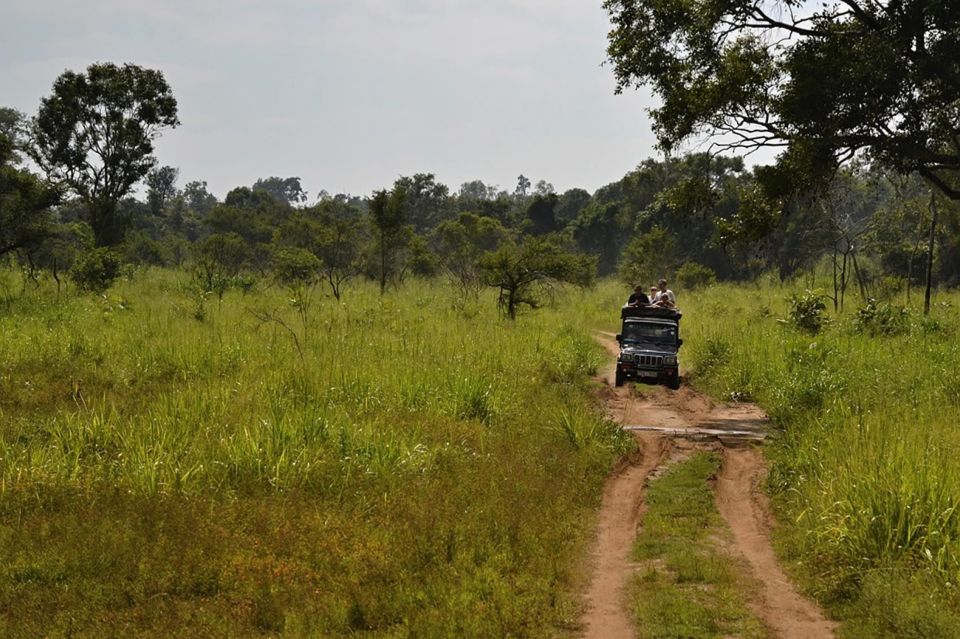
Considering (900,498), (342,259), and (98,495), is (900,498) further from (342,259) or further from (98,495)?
(342,259)

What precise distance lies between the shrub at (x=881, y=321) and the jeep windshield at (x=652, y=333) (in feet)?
17.1

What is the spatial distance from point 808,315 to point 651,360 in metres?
6.62

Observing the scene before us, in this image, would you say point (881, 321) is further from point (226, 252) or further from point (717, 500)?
point (226, 252)

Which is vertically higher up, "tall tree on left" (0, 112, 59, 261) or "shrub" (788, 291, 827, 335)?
"tall tree on left" (0, 112, 59, 261)

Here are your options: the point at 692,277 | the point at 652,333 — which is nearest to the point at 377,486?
the point at 652,333

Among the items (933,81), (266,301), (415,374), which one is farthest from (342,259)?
(933,81)

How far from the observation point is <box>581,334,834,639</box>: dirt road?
224 inches

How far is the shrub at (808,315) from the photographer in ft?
62.1

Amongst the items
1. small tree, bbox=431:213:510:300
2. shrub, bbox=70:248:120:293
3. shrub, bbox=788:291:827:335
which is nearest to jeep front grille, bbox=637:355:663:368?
shrub, bbox=788:291:827:335

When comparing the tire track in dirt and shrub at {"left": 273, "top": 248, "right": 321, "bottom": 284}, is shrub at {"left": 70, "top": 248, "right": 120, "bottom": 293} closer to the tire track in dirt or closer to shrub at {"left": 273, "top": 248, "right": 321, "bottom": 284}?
shrub at {"left": 273, "top": 248, "right": 321, "bottom": 284}

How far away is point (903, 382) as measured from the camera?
11.4 metres

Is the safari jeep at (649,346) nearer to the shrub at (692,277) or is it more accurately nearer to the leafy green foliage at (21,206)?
the leafy green foliage at (21,206)

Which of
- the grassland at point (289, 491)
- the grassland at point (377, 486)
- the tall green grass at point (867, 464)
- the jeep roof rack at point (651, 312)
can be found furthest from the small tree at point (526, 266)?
the grassland at point (289, 491)

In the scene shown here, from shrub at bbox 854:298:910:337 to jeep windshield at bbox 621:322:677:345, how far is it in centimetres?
522
